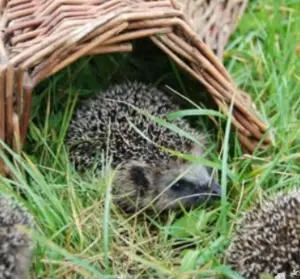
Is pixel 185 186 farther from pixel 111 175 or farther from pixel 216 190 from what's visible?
pixel 111 175

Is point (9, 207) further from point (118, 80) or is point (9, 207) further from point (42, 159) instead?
point (118, 80)

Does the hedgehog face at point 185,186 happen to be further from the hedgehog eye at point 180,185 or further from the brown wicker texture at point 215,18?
the brown wicker texture at point 215,18

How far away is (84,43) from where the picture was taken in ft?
11.8

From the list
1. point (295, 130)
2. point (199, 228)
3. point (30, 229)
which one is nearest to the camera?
point (30, 229)

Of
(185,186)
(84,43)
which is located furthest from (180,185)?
(84,43)

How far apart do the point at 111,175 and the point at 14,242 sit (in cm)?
66

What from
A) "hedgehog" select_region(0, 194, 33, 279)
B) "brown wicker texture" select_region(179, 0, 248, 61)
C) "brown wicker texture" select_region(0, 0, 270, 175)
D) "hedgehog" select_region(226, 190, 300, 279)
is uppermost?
"brown wicker texture" select_region(0, 0, 270, 175)

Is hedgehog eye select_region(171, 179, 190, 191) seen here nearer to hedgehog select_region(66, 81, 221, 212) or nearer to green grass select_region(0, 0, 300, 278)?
hedgehog select_region(66, 81, 221, 212)

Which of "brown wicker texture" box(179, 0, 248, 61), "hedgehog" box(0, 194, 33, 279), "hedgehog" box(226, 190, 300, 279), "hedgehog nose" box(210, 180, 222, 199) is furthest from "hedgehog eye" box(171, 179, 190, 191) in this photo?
"hedgehog" box(0, 194, 33, 279)

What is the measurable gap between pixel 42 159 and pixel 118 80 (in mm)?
644

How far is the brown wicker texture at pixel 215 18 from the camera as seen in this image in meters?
4.33

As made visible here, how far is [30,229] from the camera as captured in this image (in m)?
3.14

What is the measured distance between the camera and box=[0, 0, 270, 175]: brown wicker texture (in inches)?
139

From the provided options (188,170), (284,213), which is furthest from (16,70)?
(284,213)
